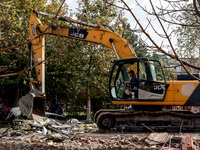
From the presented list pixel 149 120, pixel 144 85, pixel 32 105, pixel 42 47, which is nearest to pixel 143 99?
pixel 144 85

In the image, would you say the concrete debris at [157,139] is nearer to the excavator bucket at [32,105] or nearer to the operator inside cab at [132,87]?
the operator inside cab at [132,87]

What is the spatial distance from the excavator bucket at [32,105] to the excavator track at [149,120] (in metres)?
2.43

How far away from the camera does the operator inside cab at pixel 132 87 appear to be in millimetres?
10438

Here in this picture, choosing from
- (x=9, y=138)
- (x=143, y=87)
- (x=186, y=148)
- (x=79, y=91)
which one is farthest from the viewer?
(x=79, y=91)

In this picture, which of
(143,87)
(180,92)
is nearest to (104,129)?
(143,87)

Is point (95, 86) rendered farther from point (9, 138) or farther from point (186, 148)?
point (186, 148)

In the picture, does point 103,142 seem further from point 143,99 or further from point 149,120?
point 149,120

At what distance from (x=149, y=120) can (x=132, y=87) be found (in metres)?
1.48

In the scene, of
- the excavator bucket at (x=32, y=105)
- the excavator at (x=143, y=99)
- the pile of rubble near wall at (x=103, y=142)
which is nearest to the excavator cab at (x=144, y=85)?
the excavator at (x=143, y=99)

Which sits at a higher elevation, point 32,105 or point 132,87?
point 132,87

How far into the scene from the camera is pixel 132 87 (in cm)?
1052

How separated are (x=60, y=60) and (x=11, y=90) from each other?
4.64 m

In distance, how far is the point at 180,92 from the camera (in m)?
10.5

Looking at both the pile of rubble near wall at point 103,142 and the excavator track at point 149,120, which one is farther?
the excavator track at point 149,120
